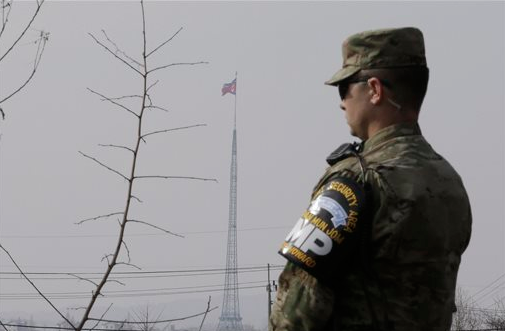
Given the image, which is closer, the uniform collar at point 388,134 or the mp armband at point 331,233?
the mp armband at point 331,233

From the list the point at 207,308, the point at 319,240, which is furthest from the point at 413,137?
the point at 207,308

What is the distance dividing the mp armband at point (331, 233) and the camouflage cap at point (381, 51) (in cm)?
36

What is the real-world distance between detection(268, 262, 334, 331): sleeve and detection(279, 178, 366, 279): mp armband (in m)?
0.03

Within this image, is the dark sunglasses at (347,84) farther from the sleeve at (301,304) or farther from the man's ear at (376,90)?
the sleeve at (301,304)

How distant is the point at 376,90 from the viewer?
248cm

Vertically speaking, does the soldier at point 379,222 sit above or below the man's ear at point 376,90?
below

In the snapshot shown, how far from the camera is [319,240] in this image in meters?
2.30

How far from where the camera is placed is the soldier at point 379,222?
230 cm

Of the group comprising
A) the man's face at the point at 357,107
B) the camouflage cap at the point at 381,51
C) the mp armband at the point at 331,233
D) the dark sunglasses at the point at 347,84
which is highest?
the camouflage cap at the point at 381,51

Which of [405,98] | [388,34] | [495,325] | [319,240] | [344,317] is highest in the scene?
[495,325]

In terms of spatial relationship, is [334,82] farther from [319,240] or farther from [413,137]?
[319,240]

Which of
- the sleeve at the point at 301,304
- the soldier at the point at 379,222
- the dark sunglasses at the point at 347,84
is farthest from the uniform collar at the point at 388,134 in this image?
the sleeve at the point at 301,304

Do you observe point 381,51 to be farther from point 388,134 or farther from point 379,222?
point 379,222

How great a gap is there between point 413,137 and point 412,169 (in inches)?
5.6
